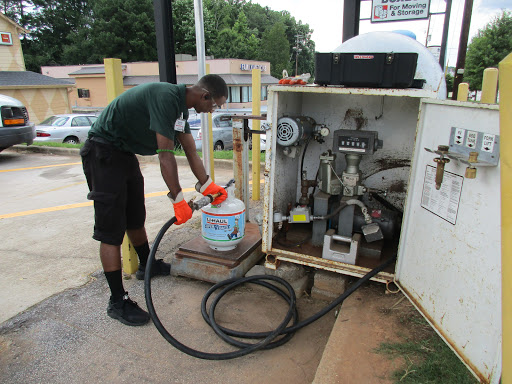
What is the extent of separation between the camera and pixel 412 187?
232cm

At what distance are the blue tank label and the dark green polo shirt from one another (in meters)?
0.80

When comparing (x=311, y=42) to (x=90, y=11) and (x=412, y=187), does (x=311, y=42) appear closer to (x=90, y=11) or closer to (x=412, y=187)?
(x=90, y=11)

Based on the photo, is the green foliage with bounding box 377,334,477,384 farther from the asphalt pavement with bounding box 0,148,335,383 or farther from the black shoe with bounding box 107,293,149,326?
the black shoe with bounding box 107,293,149,326

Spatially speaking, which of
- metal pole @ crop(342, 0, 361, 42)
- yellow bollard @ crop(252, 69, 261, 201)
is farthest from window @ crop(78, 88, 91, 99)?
metal pole @ crop(342, 0, 361, 42)

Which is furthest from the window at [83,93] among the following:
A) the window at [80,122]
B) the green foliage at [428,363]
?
the green foliage at [428,363]

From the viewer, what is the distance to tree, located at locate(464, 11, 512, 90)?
28438 millimetres

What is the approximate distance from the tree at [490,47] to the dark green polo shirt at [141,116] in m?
31.7

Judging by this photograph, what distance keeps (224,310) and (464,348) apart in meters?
1.64

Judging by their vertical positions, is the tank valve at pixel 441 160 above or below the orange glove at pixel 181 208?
above

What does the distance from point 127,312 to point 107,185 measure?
3.09 feet

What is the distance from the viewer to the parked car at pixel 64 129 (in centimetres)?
1213

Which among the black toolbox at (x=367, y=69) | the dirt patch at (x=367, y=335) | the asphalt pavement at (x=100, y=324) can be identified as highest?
the black toolbox at (x=367, y=69)

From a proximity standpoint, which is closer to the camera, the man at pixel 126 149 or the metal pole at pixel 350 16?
the man at pixel 126 149

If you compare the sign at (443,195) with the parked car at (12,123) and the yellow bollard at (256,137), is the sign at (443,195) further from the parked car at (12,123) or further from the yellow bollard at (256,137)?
the parked car at (12,123)
